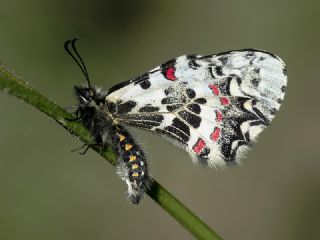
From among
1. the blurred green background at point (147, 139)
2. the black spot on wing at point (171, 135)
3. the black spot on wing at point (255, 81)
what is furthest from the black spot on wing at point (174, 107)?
the blurred green background at point (147, 139)

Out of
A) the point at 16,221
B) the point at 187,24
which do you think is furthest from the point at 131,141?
the point at 187,24

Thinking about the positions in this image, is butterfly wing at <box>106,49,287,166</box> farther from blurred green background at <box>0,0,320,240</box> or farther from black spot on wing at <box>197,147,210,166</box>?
blurred green background at <box>0,0,320,240</box>

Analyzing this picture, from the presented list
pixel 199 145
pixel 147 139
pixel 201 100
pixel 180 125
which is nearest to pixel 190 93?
pixel 201 100

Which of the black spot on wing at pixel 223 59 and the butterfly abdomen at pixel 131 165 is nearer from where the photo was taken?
the butterfly abdomen at pixel 131 165

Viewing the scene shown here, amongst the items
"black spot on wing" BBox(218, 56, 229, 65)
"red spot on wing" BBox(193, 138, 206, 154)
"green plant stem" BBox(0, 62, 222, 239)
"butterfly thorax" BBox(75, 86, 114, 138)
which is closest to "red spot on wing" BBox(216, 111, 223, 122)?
"red spot on wing" BBox(193, 138, 206, 154)

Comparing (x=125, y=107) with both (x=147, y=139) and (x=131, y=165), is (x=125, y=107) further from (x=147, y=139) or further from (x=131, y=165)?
(x=147, y=139)

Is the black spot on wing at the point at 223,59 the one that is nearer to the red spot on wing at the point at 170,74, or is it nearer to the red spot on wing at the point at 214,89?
the red spot on wing at the point at 214,89

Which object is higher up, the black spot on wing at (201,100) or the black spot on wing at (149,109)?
the black spot on wing at (201,100)
